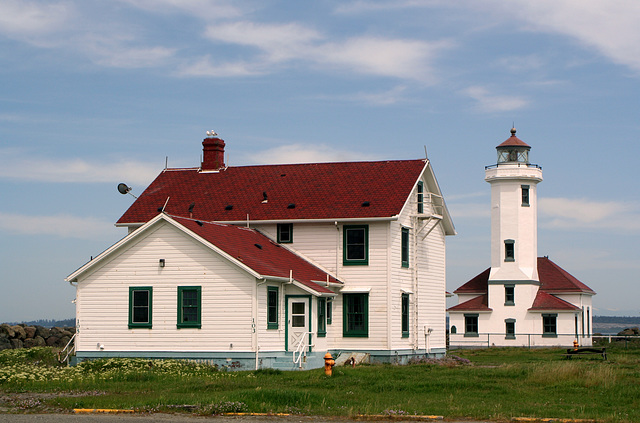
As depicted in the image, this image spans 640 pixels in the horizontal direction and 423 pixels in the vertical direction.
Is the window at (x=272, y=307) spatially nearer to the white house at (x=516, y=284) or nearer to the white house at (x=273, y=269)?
the white house at (x=273, y=269)

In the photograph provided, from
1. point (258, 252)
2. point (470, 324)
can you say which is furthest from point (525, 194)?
point (258, 252)

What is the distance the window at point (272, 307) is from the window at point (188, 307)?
87.0 inches

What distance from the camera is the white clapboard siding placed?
27625mm

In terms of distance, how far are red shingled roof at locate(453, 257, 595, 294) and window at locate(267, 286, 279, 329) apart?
32598 mm

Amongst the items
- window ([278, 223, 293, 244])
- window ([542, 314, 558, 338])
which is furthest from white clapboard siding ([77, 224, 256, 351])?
window ([542, 314, 558, 338])

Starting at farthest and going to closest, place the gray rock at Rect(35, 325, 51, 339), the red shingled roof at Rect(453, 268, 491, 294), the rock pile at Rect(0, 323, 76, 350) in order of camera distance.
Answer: the red shingled roof at Rect(453, 268, 491, 294)
the gray rock at Rect(35, 325, 51, 339)
the rock pile at Rect(0, 323, 76, 350)

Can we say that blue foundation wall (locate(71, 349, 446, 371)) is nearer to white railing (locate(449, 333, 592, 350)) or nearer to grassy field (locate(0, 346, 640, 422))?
grassy field (locate(0, 346, 640, 422))

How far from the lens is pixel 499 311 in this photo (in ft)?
187

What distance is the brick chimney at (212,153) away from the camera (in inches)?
1511

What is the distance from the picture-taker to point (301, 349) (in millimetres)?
29234

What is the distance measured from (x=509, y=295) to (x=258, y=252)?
30596 mm

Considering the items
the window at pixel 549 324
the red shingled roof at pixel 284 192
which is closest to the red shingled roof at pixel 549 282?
the window at pixel 549 324

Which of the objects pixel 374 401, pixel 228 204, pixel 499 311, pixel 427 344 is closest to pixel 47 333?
pixel 228 204

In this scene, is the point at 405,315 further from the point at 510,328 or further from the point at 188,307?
the point at 510,328
